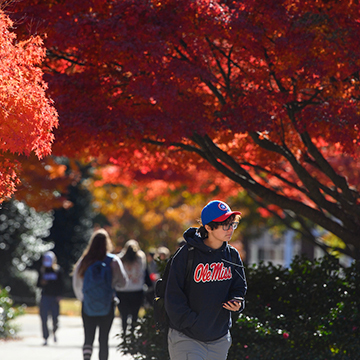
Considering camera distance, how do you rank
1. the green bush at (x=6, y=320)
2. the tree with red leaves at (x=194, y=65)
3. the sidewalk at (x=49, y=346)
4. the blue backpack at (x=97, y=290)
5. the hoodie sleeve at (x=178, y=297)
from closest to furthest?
the hoodie sleeve at (x=178, y=297), the tree with red leaves at (x=194, y=65), the blue backpack at (x=97, y=290), the sidewalk at (x=49, y=346), the green bush at (x=6, y=320)

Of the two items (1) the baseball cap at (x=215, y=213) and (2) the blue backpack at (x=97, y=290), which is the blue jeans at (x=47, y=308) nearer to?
(2) the blue backpack at (x=97, y=290)

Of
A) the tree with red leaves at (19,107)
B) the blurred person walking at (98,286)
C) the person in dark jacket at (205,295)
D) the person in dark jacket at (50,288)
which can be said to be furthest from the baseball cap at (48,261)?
the person in dark jacket at (205,295)

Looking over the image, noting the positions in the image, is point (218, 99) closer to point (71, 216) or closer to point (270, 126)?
point (270, 126)

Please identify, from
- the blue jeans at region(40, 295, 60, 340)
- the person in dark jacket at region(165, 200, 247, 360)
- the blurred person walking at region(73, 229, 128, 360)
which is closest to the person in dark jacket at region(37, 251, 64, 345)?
the blue jeans at region(40, 295, 60, 340)

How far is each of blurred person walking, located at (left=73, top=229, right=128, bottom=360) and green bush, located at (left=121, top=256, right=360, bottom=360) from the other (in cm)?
42

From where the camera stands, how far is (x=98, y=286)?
7.23 meters

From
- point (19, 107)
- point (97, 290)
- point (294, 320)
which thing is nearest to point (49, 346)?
point (97, 290)

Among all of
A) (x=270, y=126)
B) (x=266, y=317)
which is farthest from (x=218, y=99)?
(x=266, y=317)

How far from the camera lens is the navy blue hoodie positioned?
427cm

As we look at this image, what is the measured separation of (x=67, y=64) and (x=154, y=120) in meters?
1.61

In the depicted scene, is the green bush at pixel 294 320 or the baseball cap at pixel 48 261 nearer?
the green bush at pixel 294 320

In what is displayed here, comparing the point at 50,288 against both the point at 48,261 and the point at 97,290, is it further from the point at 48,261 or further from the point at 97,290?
the point at 97,290

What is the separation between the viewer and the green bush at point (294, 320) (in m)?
6.96

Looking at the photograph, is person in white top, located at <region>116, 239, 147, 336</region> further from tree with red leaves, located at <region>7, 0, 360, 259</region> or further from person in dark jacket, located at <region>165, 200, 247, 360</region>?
person in dark jacket, located at <region>165, 200, 247, 360</region>
